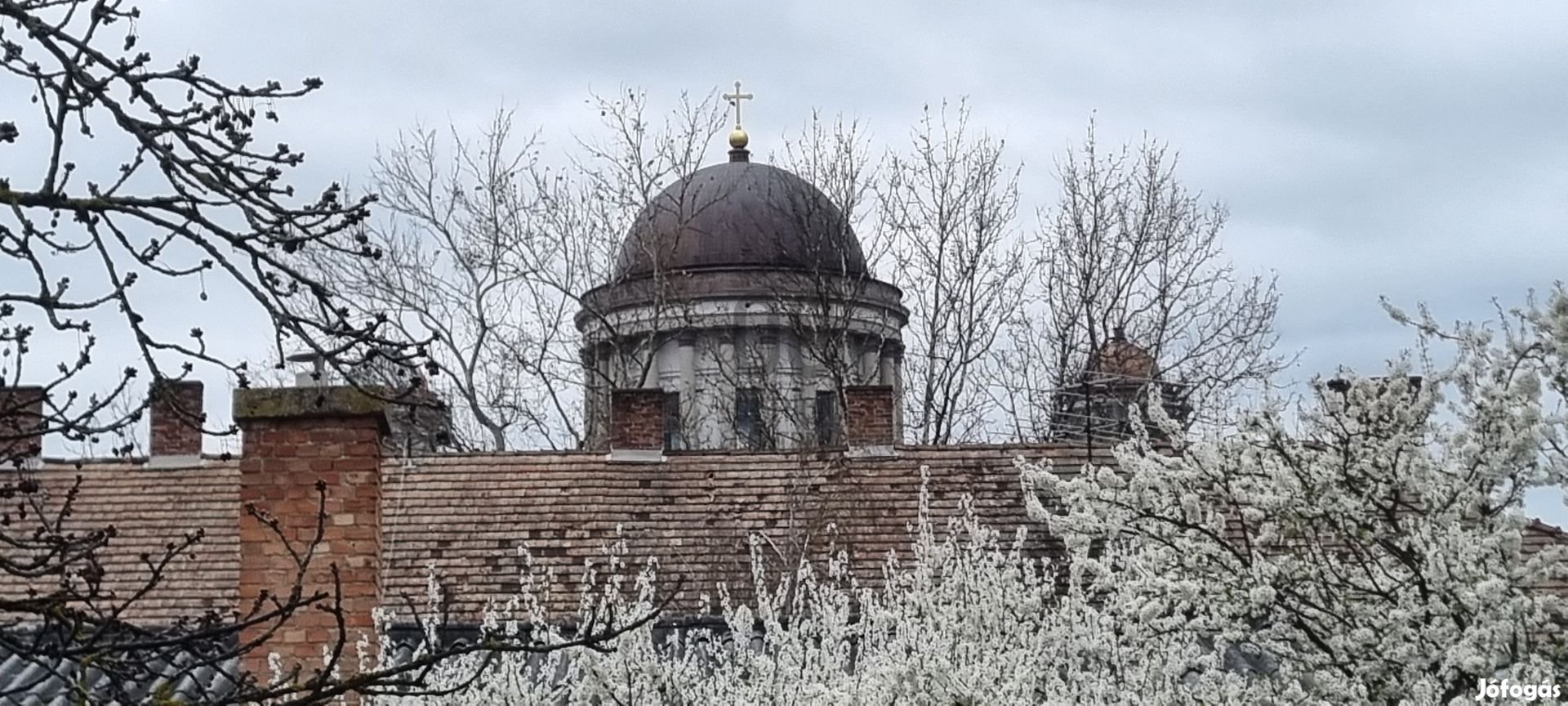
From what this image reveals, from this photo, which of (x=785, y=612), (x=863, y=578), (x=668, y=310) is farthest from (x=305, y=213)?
(x=668, y=310)

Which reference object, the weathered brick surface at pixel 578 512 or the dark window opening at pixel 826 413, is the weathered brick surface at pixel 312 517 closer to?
the weathered brick surface at pixel 578 512

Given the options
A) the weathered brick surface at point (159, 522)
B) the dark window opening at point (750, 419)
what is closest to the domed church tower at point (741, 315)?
the dark window opening at point (750, 419)

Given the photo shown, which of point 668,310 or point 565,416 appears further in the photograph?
point 668,310

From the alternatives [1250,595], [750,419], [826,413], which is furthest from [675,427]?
[1250,595]

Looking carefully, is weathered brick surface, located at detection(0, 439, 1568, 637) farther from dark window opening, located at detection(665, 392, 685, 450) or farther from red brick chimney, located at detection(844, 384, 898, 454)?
dark window opening, located at detection(665, 392, 685, 450)

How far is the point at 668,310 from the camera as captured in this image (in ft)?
109

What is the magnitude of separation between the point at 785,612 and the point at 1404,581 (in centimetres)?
697

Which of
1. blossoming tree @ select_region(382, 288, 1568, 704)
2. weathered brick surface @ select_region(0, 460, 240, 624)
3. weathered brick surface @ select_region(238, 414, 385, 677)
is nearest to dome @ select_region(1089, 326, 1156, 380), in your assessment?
weathered brick surface @ select_region(0, 460, 240, 624)

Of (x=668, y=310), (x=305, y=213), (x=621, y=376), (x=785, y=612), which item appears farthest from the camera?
(x=668, y=310)

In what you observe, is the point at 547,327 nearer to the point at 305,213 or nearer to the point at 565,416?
the point at 565,416

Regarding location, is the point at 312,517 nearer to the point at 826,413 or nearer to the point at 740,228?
the point at 826,413

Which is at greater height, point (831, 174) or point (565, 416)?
point (831, 174)

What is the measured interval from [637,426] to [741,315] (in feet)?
51.2

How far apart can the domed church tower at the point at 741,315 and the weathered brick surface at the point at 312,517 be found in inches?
718
